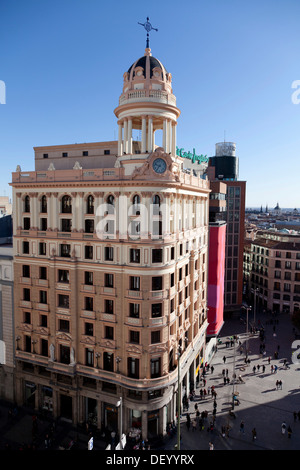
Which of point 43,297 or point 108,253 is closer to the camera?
point 108,253

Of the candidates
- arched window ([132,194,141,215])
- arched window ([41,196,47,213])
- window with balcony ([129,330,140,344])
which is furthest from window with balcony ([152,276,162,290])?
arched window ([41,196,47,213])

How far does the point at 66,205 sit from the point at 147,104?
16.0 m

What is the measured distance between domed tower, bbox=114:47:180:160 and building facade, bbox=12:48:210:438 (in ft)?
0.45

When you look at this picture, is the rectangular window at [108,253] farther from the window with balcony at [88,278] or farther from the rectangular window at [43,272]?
the rectangular window at [43,272]

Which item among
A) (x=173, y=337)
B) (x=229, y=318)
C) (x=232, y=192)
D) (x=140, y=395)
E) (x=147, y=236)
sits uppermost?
(x=232, y=192)

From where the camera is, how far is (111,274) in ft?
126

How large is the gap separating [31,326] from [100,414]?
14668mm

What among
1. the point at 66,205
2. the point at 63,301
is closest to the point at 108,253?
→ the point at 66,205

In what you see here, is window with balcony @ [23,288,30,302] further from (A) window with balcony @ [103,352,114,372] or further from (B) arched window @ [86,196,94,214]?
(B) arched window @ [86,196,94,214]

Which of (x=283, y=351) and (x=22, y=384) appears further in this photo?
(x=283, y=351)

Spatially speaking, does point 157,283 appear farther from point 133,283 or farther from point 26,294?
point 26,294
